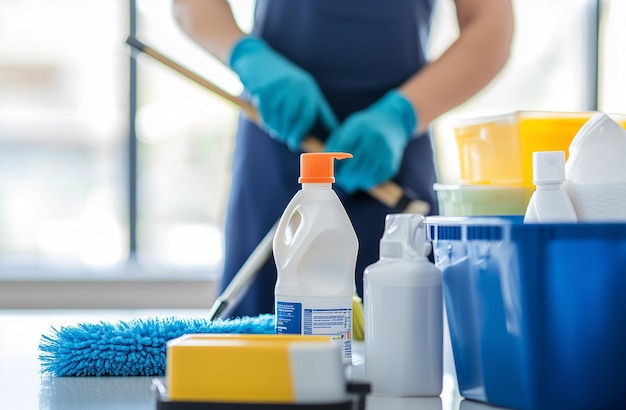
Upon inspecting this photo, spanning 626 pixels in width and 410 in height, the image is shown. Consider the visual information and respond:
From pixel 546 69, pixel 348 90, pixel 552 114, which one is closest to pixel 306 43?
pixel 348 90

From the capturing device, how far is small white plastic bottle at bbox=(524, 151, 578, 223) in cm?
62

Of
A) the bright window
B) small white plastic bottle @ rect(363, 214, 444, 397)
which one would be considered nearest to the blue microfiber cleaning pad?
small white plastic bottle @ rect(363, 214, 444, 397)

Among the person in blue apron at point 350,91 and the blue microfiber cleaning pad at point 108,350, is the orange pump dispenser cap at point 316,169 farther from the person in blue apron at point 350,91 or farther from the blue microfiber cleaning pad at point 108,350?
the person in blue apron at point 350,91

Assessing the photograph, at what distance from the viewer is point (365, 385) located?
0.53m

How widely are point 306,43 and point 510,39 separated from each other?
1.42 feet

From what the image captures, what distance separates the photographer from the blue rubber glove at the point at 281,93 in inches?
60.1

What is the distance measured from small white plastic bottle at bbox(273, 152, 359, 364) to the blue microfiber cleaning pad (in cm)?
14

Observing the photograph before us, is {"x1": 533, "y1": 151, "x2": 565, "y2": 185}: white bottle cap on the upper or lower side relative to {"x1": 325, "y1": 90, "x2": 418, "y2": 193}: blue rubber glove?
lower

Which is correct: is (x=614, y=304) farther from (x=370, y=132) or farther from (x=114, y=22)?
(x=114, y=22)

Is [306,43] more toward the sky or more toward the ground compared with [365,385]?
more toward the sky

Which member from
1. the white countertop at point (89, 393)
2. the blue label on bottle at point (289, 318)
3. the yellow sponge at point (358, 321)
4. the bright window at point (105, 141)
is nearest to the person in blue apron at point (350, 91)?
the yellow sponge at point (358, 321)

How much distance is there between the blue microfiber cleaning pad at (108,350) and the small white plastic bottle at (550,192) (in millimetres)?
381

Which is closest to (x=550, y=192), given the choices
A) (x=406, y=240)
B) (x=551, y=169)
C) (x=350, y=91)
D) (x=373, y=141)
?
(x=551, y=169)

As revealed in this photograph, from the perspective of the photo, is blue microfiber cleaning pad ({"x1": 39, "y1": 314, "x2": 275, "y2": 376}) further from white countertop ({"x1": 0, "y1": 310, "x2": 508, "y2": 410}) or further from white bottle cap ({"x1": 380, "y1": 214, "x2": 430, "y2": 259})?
white bottle cap ({"x1": 380, "y1": 214, "x2": 430, "y2": 259})
